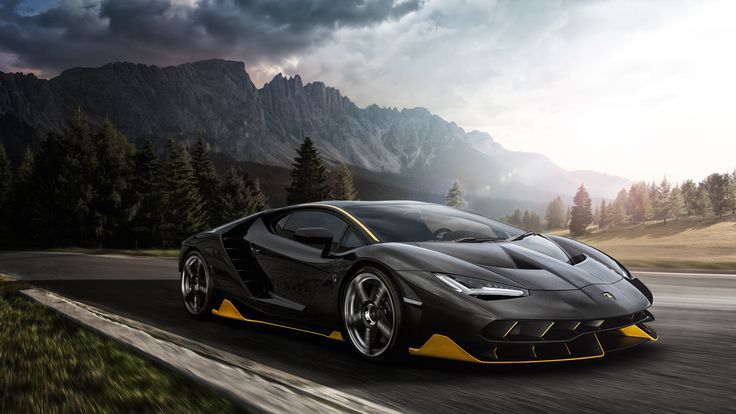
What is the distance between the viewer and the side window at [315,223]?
441 cm

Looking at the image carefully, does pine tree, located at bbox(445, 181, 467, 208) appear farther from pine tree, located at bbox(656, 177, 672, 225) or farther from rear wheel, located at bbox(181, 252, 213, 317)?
rear wheel, located at bbox(181, 252, 213, 317)

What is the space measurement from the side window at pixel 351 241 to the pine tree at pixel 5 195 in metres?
61.5

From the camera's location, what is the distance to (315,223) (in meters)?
4.86

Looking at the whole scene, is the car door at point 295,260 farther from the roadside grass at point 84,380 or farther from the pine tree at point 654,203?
the pine tree at point 654,203

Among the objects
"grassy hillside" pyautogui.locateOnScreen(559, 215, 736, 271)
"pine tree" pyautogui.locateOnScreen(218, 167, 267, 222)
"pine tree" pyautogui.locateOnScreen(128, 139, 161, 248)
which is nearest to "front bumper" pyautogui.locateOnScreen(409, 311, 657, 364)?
"pine tree" pyautogui.locateOnScreen(128, 139, 161, 248)

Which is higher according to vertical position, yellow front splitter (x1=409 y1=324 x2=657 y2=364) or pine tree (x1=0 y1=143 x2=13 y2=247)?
pine tree (x1=0 y1=143 x2=13 y2=247)

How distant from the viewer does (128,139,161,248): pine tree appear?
168ft

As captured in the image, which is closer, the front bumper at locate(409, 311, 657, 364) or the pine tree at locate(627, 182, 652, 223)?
the front bumper at locate(409, 311, 657, 364)

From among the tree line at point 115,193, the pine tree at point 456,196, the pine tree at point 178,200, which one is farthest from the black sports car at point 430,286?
the pine tree at point 456,196

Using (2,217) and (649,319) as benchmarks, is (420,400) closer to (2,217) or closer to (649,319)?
(649,319)

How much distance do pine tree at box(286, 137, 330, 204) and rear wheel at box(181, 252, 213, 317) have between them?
44290mm

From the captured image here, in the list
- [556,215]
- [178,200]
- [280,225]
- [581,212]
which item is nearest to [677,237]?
[581,212]

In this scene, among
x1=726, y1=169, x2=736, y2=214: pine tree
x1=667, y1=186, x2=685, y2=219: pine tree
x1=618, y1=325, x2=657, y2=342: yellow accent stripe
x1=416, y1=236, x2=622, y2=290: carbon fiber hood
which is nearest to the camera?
x1=416, y1=236, x2=622, y2=290: carbon fiber hood

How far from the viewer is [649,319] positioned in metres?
3.74
